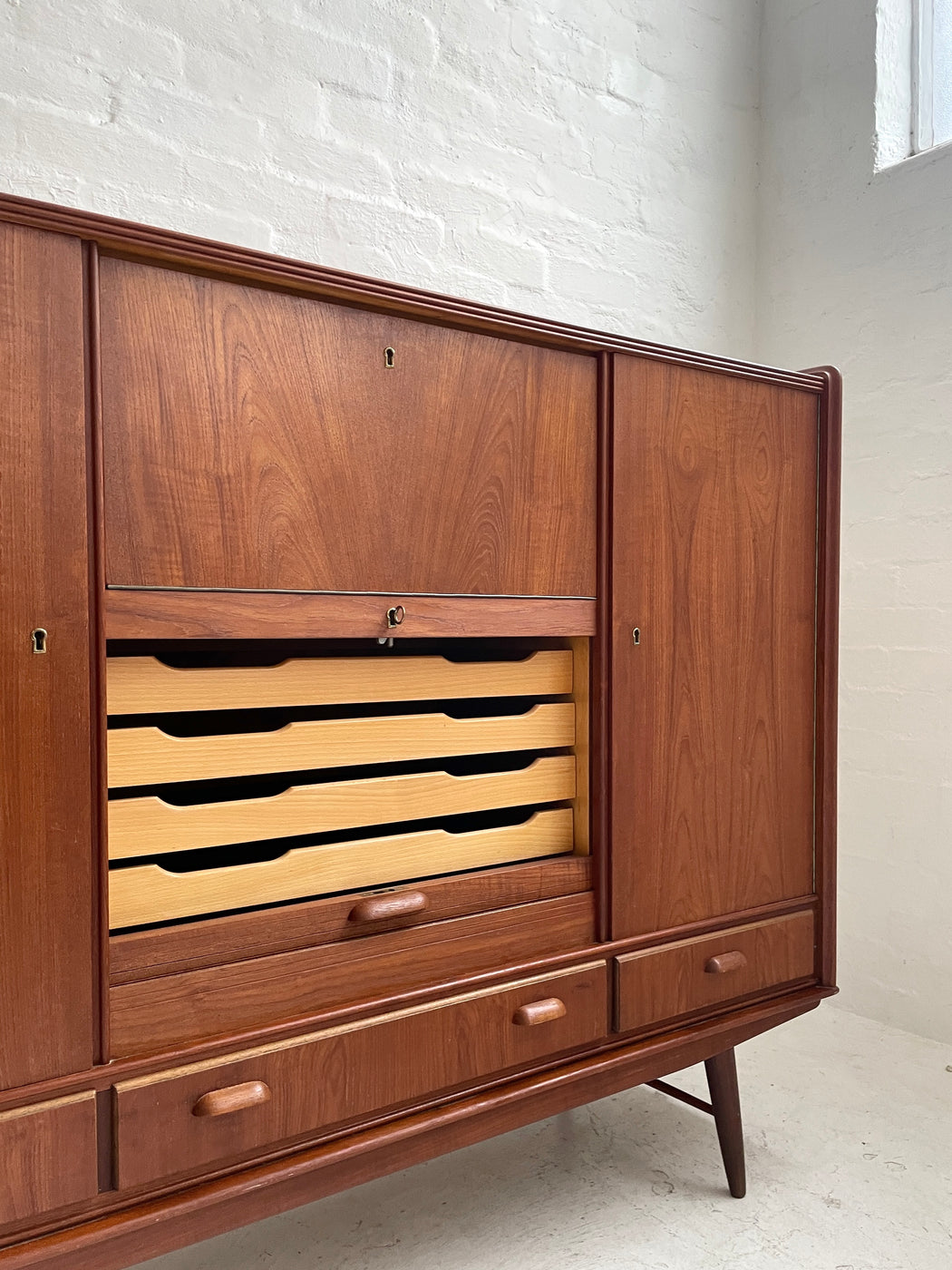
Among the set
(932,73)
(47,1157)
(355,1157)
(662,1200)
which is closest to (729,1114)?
(662,1200)

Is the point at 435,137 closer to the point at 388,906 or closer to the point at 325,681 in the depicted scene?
the point at 325,681

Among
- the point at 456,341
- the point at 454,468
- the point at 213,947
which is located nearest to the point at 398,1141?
the point at 213,947

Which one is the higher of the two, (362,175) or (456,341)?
(362,175)

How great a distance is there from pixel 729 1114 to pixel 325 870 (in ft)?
3.08

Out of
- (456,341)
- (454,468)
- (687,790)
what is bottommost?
(687,790)

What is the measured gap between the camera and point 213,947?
1111 mm

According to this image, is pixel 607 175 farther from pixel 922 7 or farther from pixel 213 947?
pixel 213 947

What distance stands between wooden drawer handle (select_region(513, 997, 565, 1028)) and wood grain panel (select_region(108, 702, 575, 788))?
345mm

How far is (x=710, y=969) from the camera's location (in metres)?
1.53

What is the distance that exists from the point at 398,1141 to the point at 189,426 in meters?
0.89

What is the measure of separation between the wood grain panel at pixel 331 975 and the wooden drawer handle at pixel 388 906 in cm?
3

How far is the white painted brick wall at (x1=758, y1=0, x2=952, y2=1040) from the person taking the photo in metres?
2.29

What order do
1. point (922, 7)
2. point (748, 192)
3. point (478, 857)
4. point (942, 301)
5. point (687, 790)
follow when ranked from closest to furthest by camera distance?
point (478, 857) → point (687, 790) → point (942, 301) → point (922, 7) → point (748, 192)

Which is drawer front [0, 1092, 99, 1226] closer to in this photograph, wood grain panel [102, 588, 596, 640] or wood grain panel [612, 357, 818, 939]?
wood grain panel [102, 588, 596, 640]
